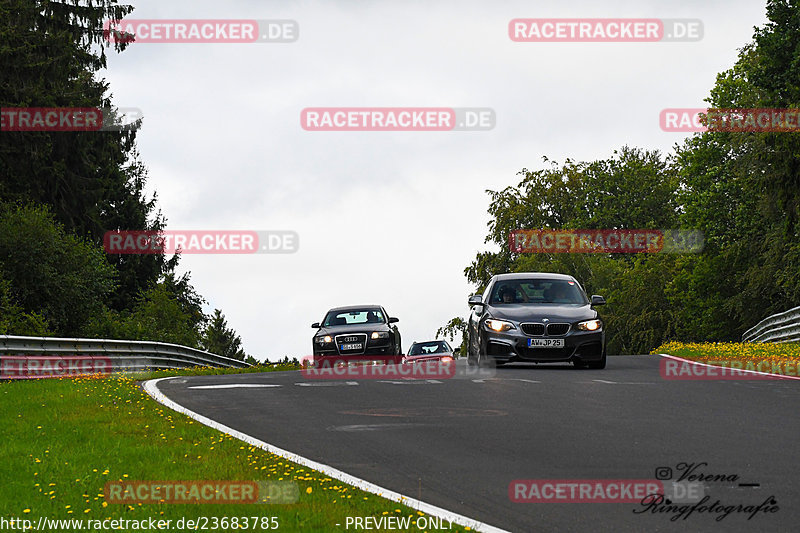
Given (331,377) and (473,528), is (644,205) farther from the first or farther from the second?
(473,528)

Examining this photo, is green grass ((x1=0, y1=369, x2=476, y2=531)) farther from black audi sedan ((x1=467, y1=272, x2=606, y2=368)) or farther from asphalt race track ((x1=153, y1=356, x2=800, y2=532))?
black audi sedan ((x1=467, y1=272, x2=606, y2=368))

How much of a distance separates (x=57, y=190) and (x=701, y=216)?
32117 mm

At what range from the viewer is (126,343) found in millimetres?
28750

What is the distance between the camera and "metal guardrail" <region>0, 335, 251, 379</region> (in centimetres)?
2205

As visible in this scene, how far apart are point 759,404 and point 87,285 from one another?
30.0 meters

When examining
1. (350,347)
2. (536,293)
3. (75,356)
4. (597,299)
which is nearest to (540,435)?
(597,299)

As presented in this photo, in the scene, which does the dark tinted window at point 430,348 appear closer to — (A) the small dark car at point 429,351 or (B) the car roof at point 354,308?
(A) the small dark car at point 429,351

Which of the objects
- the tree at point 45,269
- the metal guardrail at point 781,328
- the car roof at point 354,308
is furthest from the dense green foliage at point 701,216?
the tree at point 45,269

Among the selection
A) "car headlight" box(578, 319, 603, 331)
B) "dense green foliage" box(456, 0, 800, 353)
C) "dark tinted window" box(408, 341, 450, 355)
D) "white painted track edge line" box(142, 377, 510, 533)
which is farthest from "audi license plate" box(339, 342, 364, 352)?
"dense green foliage" box(456, 0, 800, 353)

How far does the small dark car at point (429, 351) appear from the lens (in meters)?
38.2

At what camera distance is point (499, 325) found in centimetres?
2038

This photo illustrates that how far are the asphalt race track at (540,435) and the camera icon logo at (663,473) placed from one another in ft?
0.06

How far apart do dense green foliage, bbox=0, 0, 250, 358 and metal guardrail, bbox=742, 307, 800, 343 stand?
68.2ft

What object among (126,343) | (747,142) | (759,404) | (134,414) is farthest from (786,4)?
(134,414)
